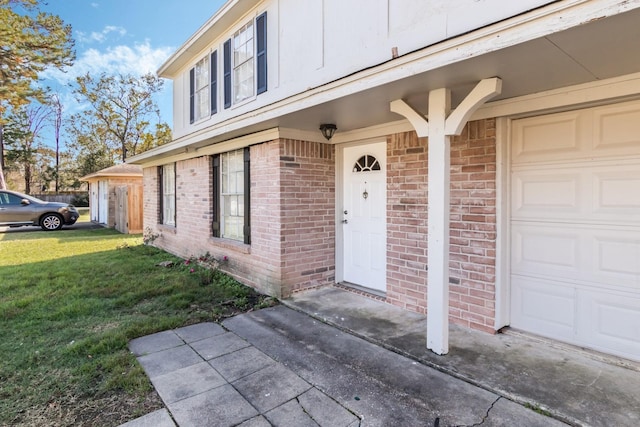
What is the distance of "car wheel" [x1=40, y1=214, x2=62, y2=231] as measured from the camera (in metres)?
13.2

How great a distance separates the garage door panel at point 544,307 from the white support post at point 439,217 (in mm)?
1006

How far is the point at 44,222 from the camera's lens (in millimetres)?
13188

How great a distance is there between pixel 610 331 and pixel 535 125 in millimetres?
1974

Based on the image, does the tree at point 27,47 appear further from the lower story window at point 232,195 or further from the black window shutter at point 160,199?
the lower story window at point 232,195

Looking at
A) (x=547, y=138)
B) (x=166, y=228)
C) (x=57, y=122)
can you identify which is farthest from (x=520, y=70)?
(x=57, y=122)

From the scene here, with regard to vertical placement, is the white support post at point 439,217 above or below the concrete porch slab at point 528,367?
above

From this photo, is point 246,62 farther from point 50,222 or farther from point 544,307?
point 50,222

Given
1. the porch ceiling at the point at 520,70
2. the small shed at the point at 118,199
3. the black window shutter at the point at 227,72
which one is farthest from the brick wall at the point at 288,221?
the small shed at the point at 118,199

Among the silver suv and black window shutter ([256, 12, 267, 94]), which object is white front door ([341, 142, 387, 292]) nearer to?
black window shutter ([256, 12, 267, 94])

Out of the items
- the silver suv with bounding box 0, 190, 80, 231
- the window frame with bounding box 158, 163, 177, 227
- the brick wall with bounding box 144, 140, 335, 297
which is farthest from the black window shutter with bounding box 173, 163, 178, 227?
the silver suv with bounding box 0, 190, 80, 231

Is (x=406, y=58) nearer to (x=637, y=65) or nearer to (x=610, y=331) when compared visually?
(x=637, y=65)

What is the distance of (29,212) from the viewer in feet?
42.2

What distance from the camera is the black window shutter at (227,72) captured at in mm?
6578

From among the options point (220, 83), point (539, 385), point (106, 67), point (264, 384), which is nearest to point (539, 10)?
point (539, 385)
